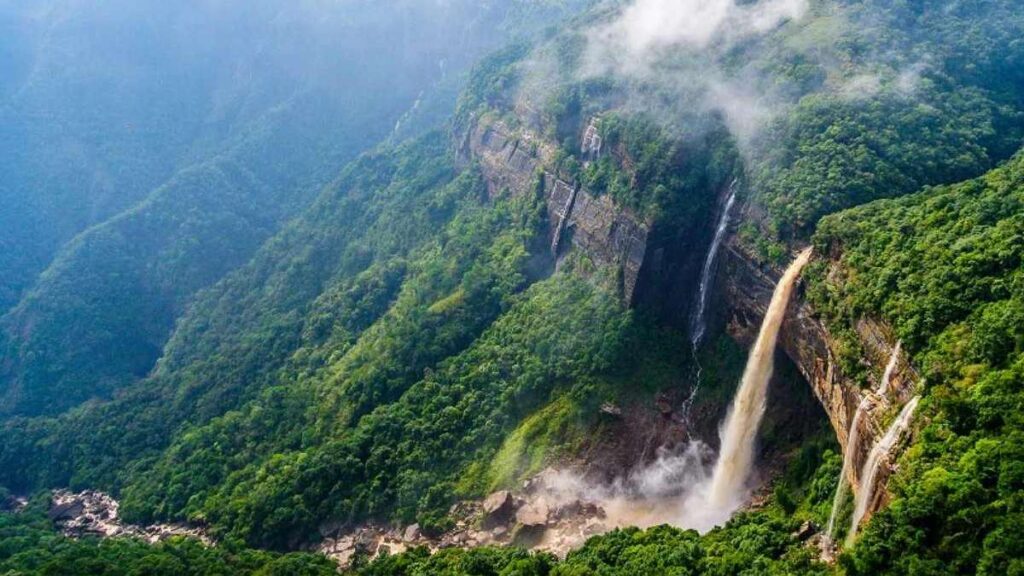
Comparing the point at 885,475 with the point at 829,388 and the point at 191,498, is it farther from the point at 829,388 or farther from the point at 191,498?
the point at 191,498

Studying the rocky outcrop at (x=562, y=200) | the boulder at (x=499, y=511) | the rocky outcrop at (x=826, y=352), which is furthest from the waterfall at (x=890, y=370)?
the boulder at (x=499, y=511)

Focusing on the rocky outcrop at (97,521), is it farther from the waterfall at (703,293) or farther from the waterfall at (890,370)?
the waterfall at (890,370)

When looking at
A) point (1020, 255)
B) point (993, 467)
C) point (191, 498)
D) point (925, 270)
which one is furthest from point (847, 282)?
point (191, 498)

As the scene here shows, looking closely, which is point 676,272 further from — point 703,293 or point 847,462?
point 847,462

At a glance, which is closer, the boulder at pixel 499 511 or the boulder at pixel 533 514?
the boulder at pixel 533 514

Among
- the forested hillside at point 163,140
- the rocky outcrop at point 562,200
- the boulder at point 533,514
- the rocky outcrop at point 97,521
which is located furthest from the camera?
the forested hillside at point 163,140

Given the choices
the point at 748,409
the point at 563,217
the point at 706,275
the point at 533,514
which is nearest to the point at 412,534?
the point at 533,514
